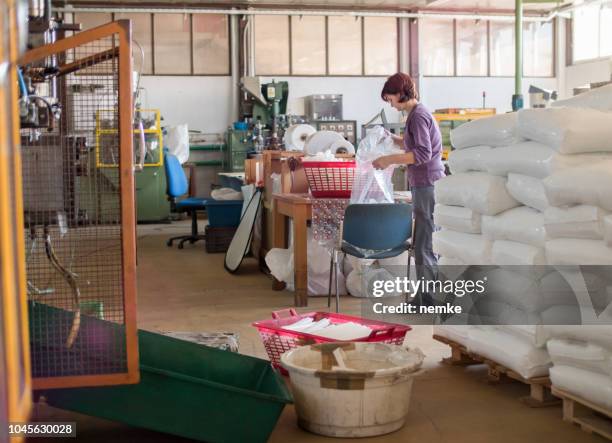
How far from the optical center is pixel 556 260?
2.79 meters

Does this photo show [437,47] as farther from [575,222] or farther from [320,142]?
[575,222]

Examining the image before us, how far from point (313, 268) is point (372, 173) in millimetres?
891

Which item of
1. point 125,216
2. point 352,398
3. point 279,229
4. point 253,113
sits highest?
point 253,113

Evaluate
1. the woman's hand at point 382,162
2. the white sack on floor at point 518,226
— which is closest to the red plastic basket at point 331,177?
the woman's hand at point 382,162

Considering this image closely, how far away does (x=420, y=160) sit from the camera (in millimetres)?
4496

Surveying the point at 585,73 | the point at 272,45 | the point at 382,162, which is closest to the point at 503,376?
the point at 382,162

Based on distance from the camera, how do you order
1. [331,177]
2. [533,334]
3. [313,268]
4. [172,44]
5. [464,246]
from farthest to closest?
[172,44], [313,268], [331,177], [464,246], [533,334]

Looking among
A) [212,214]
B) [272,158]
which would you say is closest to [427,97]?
[212,214]

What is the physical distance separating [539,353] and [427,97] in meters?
10.5

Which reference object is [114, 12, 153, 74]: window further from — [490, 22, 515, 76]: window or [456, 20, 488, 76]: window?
[490, 22, 515, 76]: window

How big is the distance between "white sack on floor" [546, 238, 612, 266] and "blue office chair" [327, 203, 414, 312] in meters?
1.73

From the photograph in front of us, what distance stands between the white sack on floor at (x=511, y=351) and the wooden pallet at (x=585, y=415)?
0.13m

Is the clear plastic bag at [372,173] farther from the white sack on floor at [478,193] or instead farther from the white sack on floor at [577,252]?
the white sack on floor at [577,252]

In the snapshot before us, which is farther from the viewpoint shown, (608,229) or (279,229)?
(279,229)
